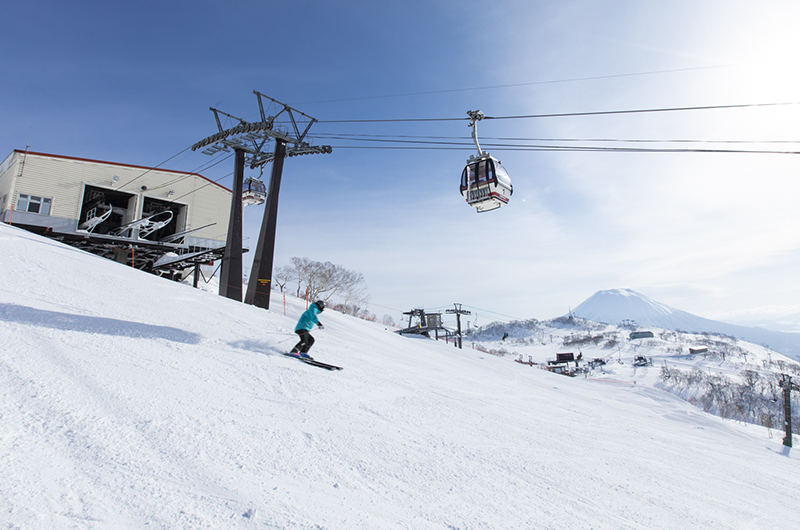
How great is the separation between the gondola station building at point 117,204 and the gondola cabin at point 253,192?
641 cm

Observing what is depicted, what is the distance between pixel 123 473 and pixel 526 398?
8695 mm

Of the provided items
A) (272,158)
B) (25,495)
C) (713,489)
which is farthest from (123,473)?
(272,158)

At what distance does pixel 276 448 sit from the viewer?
431 centimetres

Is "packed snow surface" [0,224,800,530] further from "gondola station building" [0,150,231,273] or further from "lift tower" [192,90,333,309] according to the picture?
"gondola station building" [0,150,231,273]

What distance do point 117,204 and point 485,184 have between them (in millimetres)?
33159

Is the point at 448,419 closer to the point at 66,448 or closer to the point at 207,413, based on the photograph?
the point at 207,413

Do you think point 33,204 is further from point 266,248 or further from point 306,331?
point 306,331

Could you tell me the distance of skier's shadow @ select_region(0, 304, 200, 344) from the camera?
6.15m

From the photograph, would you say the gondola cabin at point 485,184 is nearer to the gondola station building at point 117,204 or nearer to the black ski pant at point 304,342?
the black ski pant at point 304,342

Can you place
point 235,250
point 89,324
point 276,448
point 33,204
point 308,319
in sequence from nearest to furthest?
1. point 276,448
2. point 89,324
3. point 308,319
4. point 235,250
5. point 33,204

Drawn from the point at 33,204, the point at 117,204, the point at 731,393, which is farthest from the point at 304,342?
the point at 731,393

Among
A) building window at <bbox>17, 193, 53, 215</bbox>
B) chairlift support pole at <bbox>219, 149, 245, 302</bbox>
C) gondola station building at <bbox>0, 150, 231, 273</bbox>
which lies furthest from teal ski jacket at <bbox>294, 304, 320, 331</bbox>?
building window at <bbox>17, 193, 53, 215</bbox>

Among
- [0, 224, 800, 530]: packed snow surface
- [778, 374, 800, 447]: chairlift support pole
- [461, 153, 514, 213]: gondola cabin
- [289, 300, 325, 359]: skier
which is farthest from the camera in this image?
[778, 374, 800, 447]: chairlift support pole

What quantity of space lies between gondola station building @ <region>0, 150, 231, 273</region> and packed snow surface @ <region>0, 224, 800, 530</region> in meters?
18.5
